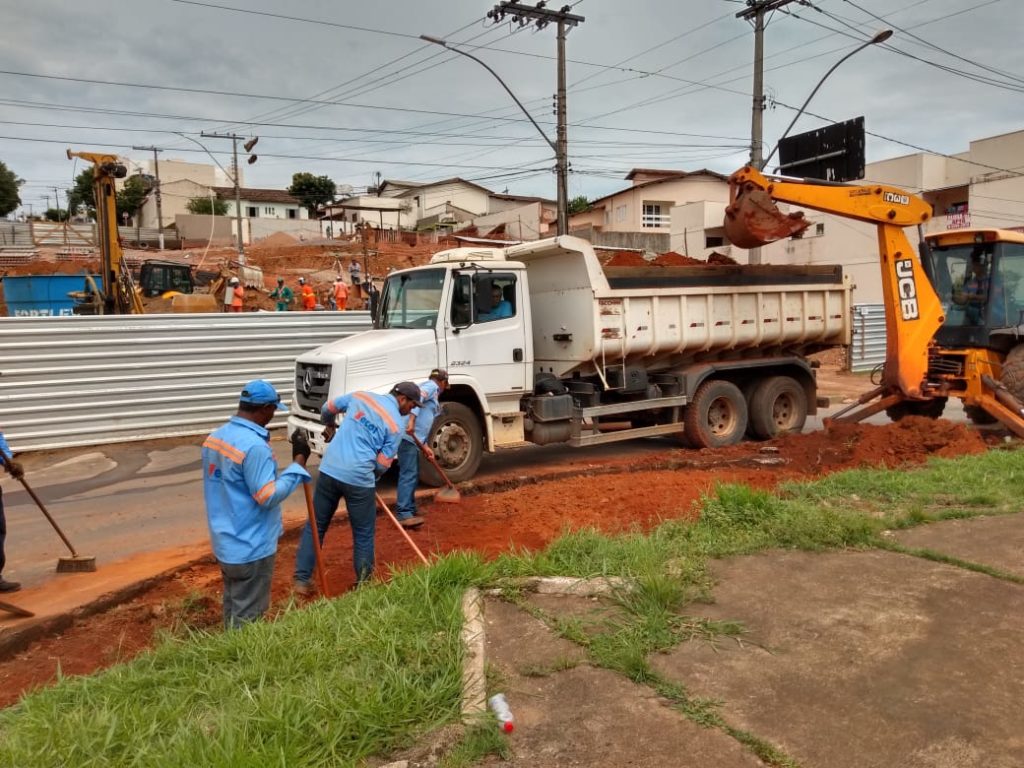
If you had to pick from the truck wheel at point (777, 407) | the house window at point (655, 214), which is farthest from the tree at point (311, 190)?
the truck wheel at point (777, 407)

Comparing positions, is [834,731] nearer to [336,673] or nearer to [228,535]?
[336,673]

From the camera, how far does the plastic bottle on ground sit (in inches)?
111

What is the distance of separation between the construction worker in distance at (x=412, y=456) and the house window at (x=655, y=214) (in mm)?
42065

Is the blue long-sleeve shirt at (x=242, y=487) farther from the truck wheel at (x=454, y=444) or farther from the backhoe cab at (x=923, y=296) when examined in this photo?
the backhoe cab at (x=923, y=296)

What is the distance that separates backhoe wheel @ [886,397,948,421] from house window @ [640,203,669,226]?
3761 cm

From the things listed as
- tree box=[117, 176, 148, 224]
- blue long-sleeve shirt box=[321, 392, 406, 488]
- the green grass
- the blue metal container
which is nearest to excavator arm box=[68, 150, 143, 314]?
the blue metal container

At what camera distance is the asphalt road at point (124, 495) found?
6.72 metres

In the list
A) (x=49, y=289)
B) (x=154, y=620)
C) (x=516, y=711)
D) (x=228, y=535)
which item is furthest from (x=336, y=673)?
(x=49, y=289)

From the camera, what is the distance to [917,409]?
10.9 metres

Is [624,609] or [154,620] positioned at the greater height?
[624,609]

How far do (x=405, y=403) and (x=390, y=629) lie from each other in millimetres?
2457

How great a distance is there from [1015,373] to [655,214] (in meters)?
39.2

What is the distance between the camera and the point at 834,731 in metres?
2.78

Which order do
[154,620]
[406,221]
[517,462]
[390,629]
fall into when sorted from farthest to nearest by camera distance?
[406,221] < [517,462] < [154,620] < [390,629]
